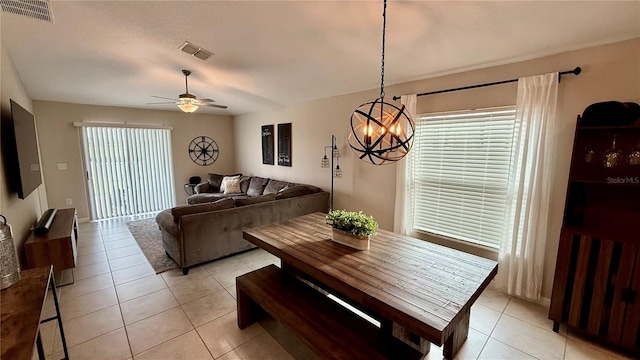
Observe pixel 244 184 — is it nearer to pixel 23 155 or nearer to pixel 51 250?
pixel 51 250

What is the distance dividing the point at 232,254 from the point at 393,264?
2635mm

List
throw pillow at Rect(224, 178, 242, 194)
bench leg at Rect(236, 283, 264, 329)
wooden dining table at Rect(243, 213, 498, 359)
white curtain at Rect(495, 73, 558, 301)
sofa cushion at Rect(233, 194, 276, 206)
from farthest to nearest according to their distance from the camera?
throw pillow at Rect(224, 178, 242, 194), sofa cushion at Rect(233, 194, 276, 206), white curtain at Rect(495, 73, 558, 301), bench leg at Rect(236, 283, 264, 329), wooden dining table at Rect(243, 213, 498, 359)

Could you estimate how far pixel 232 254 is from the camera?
3648mm

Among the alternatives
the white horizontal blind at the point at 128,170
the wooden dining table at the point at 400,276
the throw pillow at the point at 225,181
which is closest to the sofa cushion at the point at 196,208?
the wooden dining table at the point at 400,276

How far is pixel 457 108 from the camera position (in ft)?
9.65

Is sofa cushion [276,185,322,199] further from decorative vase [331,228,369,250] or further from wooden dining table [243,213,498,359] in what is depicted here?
decorative vase [331,228,369,250]

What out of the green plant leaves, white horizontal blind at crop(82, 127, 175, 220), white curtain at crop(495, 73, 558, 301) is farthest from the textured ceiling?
white horizontal blind at crop(82, 127, 175, 220)

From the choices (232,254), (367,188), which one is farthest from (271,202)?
(367,188)

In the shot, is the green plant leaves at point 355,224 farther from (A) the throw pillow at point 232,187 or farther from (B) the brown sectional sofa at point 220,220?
(A) the throw pillow at point 232,187

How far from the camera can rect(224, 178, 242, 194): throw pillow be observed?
19.2 feet

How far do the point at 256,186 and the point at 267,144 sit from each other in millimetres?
989

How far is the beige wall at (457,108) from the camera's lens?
2.10 m

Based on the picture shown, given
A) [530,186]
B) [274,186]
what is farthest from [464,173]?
[274,186]

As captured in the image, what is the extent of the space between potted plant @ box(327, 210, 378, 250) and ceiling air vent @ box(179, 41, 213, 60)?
206 cm
